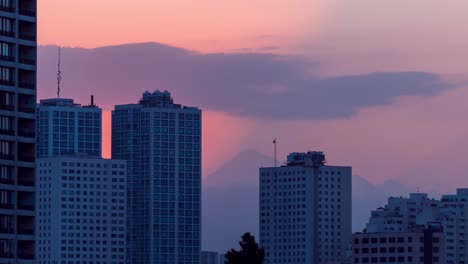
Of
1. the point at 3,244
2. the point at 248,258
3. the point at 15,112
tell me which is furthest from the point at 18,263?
A: the point at 248,258

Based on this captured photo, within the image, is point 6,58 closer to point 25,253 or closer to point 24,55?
point 24,55

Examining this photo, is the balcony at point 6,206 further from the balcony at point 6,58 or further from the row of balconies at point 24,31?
the row of balconies at point 24,31

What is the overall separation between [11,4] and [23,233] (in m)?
13.5

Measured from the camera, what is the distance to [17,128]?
11069cm

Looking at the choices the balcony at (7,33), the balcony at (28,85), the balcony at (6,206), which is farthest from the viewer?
the balcony at (28,85)

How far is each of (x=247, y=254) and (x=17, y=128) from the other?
21.0 meters

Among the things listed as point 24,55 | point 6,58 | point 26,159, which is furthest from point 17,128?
point 24,55

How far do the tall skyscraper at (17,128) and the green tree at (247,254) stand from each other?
1814 centimetres

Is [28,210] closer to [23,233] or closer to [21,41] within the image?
[23,233]

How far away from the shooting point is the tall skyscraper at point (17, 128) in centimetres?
10956

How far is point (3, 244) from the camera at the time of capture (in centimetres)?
10869

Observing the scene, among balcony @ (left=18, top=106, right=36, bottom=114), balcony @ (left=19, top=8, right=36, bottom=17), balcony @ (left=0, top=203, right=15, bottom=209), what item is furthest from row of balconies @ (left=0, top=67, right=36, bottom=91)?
balcony @ (left=0, top=203, right=15, bottom=209)

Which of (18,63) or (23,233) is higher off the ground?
(18,63)

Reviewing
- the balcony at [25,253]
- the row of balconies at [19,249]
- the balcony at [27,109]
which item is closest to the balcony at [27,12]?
the balcony at [27,109]
